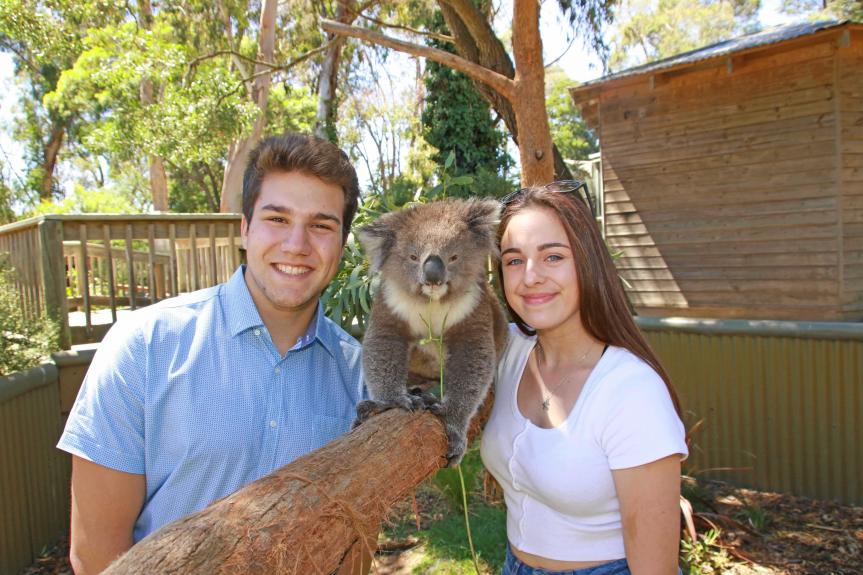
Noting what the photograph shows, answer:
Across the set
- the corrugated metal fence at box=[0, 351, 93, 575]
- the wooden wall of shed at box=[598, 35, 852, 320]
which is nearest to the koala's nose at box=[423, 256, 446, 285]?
the corrugated metal fence at box=[0, 351, 93, 575]

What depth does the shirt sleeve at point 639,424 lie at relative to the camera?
1681 millimetres

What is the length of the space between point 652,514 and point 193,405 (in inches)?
50.6

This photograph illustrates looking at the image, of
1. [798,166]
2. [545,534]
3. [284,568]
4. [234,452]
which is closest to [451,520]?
[545,534]

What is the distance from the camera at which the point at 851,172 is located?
25.2ft

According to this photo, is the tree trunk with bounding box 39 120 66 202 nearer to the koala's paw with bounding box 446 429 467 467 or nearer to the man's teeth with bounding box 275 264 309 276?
the man's teeth with bounding box 275 264 309 276

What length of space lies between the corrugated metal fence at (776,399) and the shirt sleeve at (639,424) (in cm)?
377

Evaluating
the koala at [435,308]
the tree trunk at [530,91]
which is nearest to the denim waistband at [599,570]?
the koala at [435,308]

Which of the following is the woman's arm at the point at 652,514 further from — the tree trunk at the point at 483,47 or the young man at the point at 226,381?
the tree trunk at the point at 483,47

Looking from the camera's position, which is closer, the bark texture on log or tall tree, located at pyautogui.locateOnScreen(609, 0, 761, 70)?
the bark texture on log

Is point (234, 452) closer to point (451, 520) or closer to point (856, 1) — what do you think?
point (451, 520)

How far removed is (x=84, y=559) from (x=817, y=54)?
355 inches

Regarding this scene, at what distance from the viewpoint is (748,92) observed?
8.32 m

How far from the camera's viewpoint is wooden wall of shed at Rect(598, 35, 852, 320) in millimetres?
7750

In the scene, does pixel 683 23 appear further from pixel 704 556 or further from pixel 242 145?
pixel 704 556
